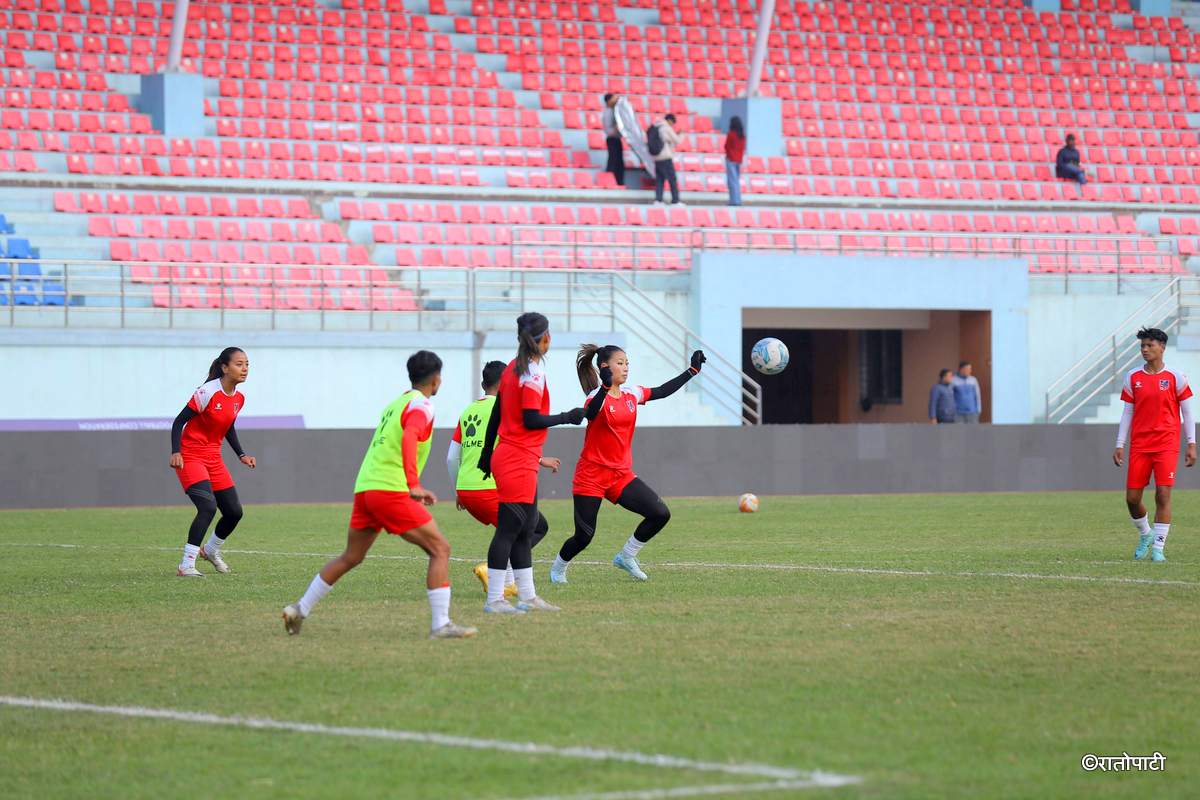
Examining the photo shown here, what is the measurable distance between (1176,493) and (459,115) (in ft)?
51.9

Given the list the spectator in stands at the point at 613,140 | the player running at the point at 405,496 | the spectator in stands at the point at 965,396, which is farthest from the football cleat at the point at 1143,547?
the spectator in stands at the point at 613,140

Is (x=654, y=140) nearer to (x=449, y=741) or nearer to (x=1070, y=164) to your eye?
(x=1070, y=164)

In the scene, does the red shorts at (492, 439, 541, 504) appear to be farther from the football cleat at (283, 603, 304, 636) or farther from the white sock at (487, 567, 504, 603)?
the football cleat at (283, 603, 304, 636)

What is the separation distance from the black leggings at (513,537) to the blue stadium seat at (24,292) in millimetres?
15686

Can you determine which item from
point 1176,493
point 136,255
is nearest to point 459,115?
point 136,255

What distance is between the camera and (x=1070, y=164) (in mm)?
36438

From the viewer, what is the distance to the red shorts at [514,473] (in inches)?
422

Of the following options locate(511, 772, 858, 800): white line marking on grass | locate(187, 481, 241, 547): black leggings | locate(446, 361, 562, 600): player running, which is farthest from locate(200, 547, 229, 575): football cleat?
locate(511, 772, 858, 800): white line marking on grass

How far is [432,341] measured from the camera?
26547 mm

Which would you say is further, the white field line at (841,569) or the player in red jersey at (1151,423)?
the player in red jersey at (1151,423)

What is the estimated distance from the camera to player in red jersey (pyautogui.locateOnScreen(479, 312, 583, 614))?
10.7 m

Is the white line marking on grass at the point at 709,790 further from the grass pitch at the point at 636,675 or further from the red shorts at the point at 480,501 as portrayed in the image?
the red shorts at the point at 480,501

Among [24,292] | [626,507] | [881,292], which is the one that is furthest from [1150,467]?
[24,292]

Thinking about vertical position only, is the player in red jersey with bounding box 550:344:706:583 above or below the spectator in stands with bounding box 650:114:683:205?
below
